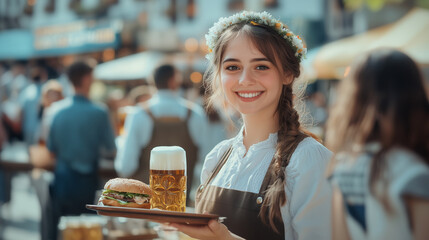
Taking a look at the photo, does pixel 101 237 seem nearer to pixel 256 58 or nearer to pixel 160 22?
pixel 256 58

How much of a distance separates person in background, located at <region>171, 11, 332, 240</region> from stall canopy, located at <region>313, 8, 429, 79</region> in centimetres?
555

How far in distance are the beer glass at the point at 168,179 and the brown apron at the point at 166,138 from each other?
2.64 metres

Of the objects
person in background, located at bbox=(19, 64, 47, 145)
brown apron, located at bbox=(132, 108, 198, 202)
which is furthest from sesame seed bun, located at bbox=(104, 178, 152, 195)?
person in background, located at bbox=(19, 64, 47, 145)

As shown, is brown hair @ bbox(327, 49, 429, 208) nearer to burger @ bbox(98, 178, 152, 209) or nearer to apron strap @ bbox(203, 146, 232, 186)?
apron strap @ bbox(203, 146, 232, 186)

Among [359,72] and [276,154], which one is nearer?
[359,72]

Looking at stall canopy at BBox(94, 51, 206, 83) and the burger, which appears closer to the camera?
the burger

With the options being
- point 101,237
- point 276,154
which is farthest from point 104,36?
point 276,154

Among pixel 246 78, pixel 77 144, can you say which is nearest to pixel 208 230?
pixel 246 78

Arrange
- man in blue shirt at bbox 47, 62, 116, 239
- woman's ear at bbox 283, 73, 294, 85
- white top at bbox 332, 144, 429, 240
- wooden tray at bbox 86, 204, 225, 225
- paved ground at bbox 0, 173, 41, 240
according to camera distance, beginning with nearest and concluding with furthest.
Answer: white top at bbox 332, 144, 429, 240 < wooden tray at bbox 86, 204, 225, 225 < woman's ear at bbox 283, 73, 294, 85 < man in blue shirt at bbox 47, 62, 116, 239 < paved ground at bbox 0, 173, 41, 240

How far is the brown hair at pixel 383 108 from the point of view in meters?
1.58

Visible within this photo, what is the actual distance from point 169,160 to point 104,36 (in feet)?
79.3

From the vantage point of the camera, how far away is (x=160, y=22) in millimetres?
25438

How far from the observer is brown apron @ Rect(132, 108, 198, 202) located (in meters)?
5.13

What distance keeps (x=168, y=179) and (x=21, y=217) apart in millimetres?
6417
